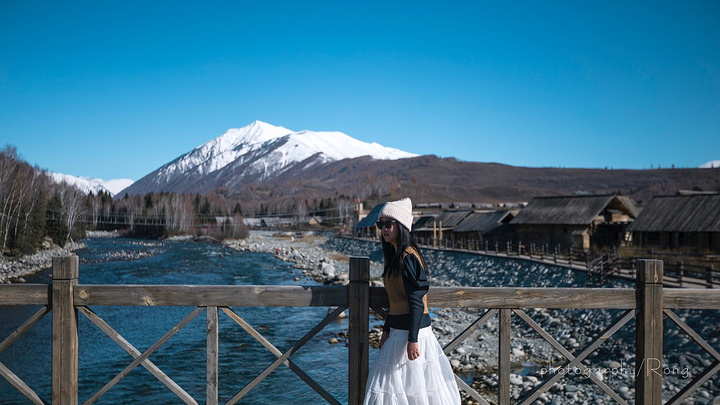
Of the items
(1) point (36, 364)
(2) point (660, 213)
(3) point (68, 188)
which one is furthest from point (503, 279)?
(3) point (68, 188)

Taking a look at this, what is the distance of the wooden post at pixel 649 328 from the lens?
15.0ft

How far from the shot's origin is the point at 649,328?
4582 millimetres

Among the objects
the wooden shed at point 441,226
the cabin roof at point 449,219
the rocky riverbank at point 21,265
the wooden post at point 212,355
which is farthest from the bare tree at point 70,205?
the wooden post at point 212,355

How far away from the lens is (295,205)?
6845 inches

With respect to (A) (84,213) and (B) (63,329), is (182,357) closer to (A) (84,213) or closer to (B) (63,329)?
(B) (63,329)

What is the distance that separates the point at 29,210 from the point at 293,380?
41.9 meters

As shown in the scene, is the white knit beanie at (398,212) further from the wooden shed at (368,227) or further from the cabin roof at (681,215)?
the wooden shed at (368,227)

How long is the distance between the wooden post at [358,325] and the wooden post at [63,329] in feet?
7.97

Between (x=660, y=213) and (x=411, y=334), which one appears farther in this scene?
(x=660, y=213)

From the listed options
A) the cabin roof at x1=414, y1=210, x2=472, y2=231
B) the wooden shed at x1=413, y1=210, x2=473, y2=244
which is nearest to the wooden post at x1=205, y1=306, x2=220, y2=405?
the wooden shed at x1=413, y1=210, x2=473, y2=244

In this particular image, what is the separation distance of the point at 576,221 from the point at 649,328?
126 ft

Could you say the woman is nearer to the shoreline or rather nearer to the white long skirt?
the white long skirt

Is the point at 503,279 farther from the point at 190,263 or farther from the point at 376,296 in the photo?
the point at 376,296

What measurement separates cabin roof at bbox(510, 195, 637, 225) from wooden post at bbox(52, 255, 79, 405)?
131 feet
